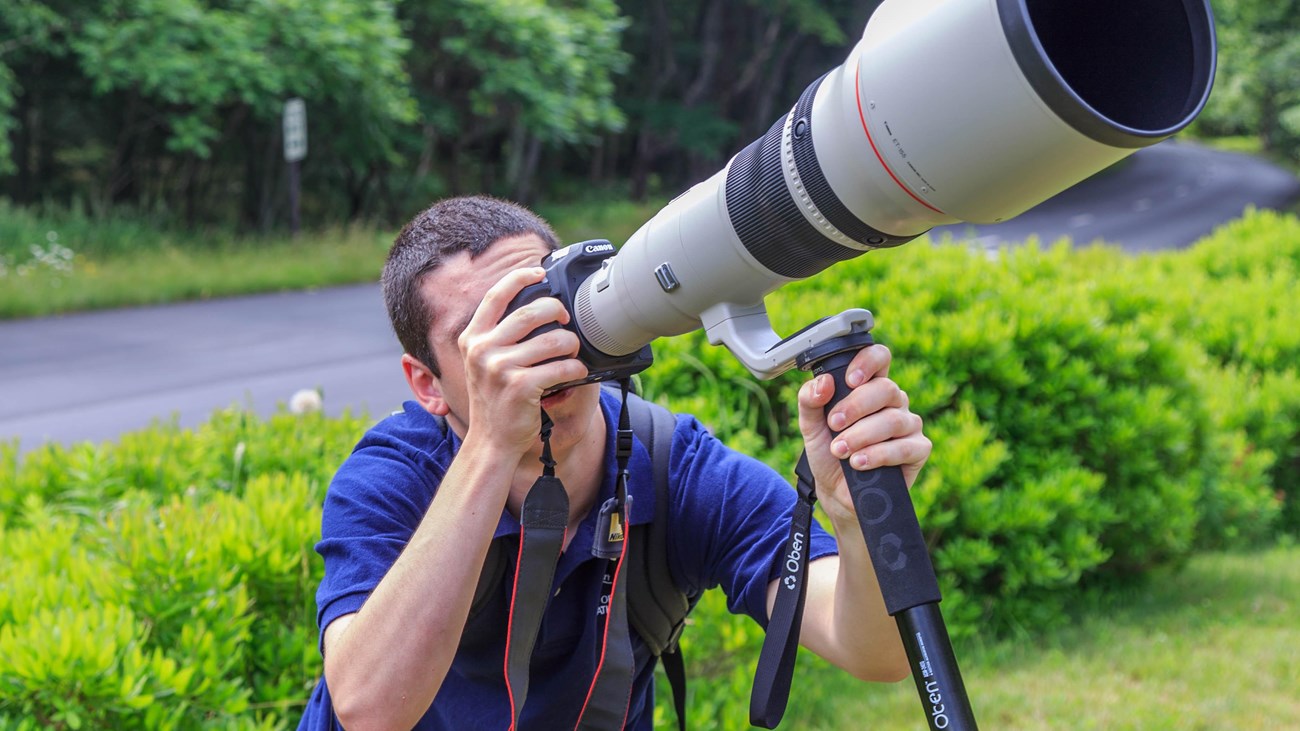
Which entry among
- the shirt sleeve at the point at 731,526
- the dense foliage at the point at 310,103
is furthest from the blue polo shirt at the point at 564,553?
the dense foliage at the point at 310,103

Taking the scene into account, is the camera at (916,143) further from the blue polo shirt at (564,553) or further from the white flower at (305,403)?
the white flower at (305,403)

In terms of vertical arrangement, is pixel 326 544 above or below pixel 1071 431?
above

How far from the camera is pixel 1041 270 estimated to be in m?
4.86

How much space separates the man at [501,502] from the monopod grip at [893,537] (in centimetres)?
3

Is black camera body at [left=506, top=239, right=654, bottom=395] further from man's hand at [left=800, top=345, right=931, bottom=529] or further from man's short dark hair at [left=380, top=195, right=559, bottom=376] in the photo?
man's hand at [left=800, top=345, right=931, bottom=529]

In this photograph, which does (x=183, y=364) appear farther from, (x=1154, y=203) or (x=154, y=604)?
(x=1154, y=203)

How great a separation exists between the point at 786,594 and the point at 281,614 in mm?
1305

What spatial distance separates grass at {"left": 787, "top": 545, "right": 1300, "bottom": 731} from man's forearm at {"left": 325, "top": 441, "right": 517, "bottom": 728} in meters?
2.07

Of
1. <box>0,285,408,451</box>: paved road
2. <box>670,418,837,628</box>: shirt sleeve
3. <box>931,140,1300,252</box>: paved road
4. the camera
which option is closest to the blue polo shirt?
<box>670,418,837,628</box>: shirt sleeve

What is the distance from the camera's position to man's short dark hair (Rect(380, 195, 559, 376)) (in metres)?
1.89

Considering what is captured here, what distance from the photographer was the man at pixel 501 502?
1.61 metres

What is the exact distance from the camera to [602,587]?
6.38 feet

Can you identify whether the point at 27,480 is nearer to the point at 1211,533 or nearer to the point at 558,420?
the point at 558,420

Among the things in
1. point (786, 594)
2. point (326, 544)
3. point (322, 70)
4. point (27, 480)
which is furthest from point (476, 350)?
point (322, 70)
